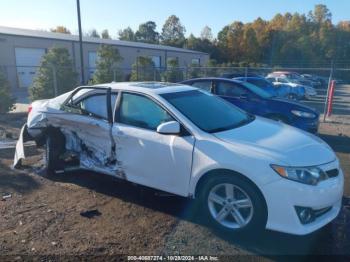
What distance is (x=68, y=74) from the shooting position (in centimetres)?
1534

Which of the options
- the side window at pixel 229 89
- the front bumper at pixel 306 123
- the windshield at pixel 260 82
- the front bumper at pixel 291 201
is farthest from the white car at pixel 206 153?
the windshield at pixel 260 82

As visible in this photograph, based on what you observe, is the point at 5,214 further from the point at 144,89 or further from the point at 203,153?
the point at 203,153

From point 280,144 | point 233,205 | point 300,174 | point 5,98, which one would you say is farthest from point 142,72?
point 300,174

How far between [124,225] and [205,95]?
7.17 ft

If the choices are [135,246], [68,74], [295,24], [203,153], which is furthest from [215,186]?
[295,24]

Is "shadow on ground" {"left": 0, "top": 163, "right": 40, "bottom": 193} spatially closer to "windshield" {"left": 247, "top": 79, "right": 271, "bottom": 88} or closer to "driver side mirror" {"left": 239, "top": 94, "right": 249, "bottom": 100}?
"driver side mirror" {"left": 239, "top": 94, "right": 249, "bottom": 100}

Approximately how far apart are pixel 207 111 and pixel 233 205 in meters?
1.33

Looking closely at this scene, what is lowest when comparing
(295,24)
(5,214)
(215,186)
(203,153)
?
(5,214)

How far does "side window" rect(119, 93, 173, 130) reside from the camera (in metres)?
4.21

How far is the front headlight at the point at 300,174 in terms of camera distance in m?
3.31

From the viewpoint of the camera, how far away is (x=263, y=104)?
8336mm

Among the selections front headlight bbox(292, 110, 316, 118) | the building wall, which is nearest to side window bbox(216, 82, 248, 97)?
front headlight bbox(292, 110, 316, 118)

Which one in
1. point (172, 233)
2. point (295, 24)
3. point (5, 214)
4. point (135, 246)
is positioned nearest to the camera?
point (135, 246)

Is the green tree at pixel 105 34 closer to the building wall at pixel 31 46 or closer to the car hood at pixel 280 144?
the building wall at pixel 31 46
